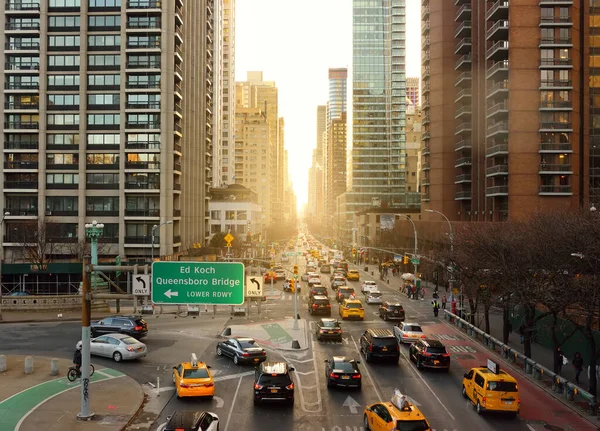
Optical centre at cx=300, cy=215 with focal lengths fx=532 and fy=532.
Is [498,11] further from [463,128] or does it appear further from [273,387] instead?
[273,387]

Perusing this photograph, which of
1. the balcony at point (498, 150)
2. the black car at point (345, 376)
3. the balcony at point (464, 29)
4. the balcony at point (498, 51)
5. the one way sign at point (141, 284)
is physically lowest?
the black car at point (345, 376)

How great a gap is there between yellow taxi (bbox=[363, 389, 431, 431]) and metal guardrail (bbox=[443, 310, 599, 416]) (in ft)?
29.9

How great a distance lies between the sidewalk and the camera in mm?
19266

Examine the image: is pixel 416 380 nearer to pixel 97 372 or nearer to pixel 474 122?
pixel 97 372

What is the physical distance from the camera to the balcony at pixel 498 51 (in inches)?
2601

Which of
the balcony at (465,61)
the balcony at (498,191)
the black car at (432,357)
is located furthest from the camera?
the balcony at (465,61)

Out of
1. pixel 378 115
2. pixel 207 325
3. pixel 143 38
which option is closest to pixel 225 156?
pixel 378 115

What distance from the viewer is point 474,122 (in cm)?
7738

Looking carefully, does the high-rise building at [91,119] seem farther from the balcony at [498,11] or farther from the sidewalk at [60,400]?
the sidewalk at [60,400]

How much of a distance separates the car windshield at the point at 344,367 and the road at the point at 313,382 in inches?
38.8

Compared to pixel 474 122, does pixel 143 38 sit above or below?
above

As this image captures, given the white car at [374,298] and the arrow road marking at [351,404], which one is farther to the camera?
the white car at [374,298]

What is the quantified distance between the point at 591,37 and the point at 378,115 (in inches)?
3981

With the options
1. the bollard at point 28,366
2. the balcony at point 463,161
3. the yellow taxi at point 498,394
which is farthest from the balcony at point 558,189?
the bollard at point 28,366
